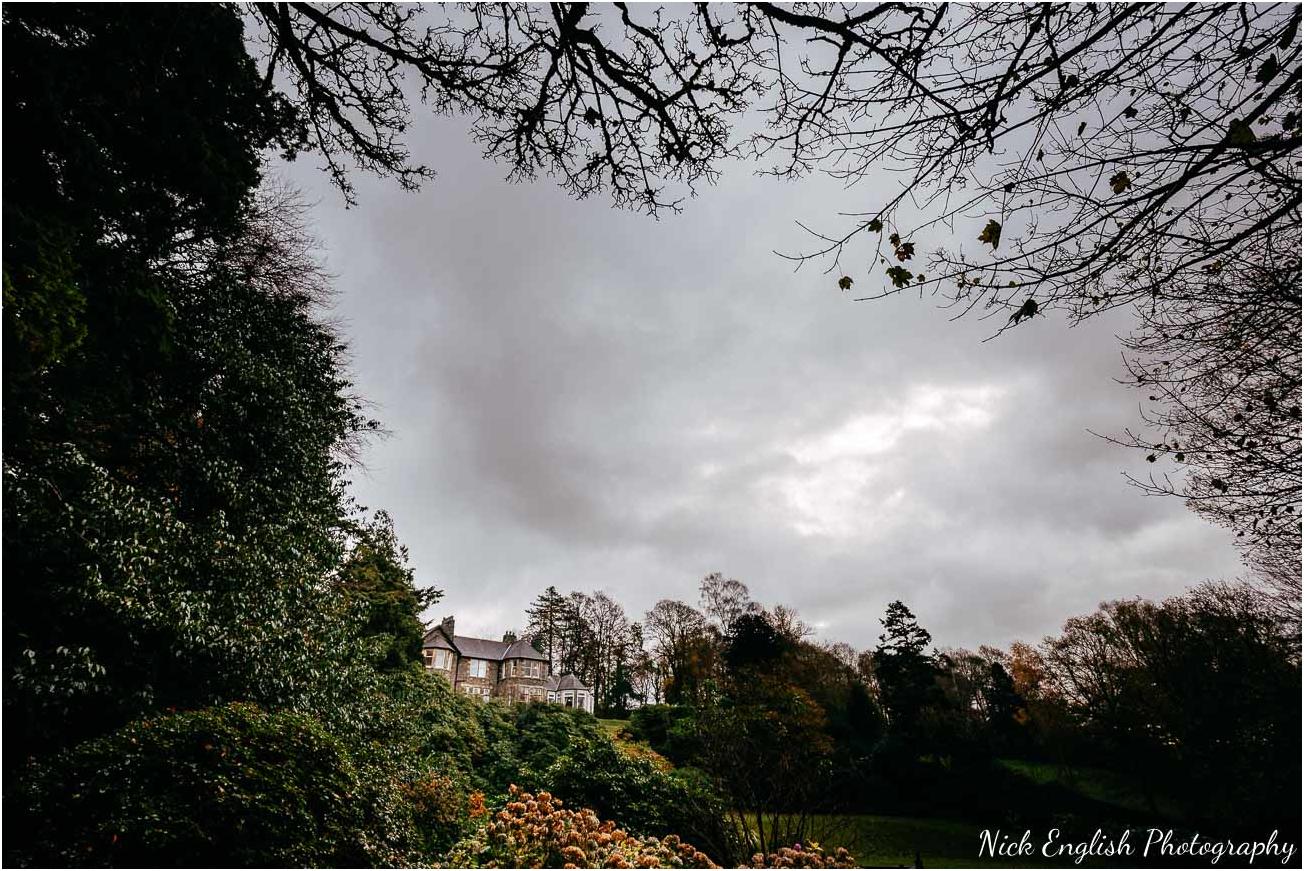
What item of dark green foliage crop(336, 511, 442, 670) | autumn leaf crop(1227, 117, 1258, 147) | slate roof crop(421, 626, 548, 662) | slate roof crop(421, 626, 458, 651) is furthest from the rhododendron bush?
slate roof crop(421, 626, 548, 662)

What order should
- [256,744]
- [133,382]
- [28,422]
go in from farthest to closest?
[133,382] < [28,422] < [256,744]

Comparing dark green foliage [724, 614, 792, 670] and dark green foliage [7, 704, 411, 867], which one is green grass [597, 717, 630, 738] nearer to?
dark green foliage [724, 614, 792, 670]

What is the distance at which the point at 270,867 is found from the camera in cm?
389

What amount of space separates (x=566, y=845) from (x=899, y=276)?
5.92m

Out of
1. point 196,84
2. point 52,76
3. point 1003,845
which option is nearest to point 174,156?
point 196,84

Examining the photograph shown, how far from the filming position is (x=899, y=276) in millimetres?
2664

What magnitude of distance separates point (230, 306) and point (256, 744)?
6.30 metres

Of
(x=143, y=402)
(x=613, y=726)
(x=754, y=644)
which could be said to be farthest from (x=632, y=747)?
(x=143, y=402)

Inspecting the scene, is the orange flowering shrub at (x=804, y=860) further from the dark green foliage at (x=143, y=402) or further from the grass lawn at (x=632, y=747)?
the grass lawn at (x=632, y=747)

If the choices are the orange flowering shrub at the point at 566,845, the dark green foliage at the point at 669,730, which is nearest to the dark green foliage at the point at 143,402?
the orange flowering shrub at the point at 566,845

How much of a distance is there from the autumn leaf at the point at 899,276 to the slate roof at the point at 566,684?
4257cm

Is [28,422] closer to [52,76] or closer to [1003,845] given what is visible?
[52,76]

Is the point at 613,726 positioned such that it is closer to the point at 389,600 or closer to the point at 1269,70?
the point at 389,600

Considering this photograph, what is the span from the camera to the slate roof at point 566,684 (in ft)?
130
